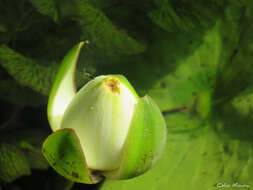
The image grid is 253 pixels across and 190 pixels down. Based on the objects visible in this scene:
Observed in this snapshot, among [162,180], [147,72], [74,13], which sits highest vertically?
[74,13]

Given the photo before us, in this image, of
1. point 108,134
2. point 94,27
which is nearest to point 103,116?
point 108,134

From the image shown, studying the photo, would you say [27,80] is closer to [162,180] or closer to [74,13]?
[74,13]

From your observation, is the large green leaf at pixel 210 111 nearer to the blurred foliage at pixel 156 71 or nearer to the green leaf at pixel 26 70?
the blurred foliage at pixel 156 71

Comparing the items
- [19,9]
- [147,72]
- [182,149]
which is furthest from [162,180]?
[19,9]

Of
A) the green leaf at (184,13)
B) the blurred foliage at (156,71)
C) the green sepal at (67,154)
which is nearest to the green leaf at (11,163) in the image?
the blurred foliage at (156,71)

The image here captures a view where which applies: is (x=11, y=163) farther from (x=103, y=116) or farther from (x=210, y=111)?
(x=210, y=111)

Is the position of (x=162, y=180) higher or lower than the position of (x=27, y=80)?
lower

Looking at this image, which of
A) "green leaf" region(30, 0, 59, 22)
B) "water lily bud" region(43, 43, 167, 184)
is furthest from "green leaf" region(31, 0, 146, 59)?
"water lily bud" region(43, 43, 167, 184)

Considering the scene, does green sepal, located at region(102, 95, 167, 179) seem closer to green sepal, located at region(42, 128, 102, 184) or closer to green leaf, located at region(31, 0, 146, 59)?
green sepal, located at region(42, 128, 102, 184)
